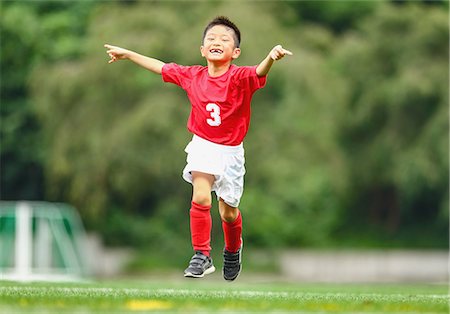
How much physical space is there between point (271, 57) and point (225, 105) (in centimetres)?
66

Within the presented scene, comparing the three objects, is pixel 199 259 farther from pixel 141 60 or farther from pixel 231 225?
pixel 141 60

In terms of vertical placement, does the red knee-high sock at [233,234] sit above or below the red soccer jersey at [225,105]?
below

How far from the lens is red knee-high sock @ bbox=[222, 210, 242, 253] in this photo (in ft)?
34.0

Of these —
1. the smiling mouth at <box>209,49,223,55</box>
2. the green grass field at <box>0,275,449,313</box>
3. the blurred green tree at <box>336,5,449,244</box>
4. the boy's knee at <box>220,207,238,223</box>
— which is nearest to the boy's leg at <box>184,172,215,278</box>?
the boy's knee at <box>220,207,238,223</box>

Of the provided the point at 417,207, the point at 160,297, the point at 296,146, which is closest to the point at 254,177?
the point at 296,146

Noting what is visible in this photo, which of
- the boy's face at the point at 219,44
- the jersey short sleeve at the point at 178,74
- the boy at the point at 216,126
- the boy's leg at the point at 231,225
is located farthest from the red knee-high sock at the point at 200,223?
the boy's face at the point at 219,44

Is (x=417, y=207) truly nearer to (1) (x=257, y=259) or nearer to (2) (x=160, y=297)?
(1) (x=257, y=259)

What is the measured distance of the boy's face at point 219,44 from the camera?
983 centimetres

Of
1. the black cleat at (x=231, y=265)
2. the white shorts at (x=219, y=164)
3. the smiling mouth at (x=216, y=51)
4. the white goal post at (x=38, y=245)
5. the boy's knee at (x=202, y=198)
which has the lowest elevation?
the white goal post at (x=38, y=245)

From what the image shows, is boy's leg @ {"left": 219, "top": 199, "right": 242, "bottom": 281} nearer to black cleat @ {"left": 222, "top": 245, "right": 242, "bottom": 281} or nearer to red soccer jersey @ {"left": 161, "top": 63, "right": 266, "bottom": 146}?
black cleat @ {"left": 222, "top": 245, "right": 242, "bottom": 281}

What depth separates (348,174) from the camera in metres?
Answer: 39.7

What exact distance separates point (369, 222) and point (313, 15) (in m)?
8.30

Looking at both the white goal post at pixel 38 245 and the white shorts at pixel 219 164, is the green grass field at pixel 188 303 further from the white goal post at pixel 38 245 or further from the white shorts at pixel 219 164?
the white goal post at pixel 38 245

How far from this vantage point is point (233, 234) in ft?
34.1
